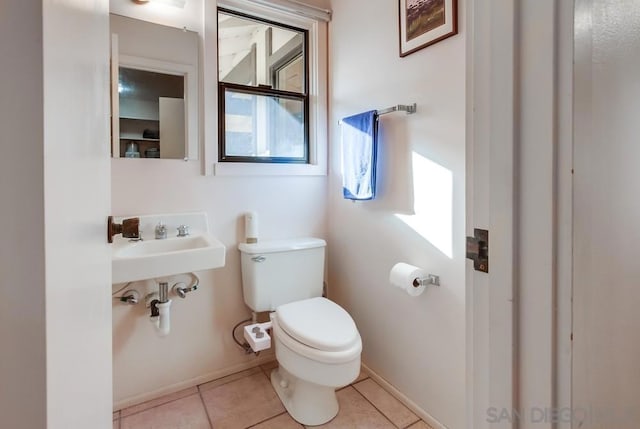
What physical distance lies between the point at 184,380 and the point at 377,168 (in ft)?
5.07

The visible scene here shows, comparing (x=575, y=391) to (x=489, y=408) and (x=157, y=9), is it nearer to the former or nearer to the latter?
(x=489, y=408)

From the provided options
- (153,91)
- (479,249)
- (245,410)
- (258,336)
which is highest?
(153,91)

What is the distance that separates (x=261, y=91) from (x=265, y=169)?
1.59 ft

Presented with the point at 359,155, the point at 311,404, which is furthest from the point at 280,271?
the point at 359,155

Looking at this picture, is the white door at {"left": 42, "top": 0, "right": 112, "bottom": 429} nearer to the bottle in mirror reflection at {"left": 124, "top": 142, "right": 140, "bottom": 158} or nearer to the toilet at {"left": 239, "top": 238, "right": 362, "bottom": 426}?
the toilet at {"left": 239, "top": 238, "right": 362, "bottom": 426}

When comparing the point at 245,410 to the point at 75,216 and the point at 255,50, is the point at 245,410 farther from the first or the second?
the point at 255,50

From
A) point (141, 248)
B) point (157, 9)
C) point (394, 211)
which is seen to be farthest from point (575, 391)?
point (157, 9)

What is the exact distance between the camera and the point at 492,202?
1.60 ft

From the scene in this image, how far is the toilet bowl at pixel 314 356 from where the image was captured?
129 cm

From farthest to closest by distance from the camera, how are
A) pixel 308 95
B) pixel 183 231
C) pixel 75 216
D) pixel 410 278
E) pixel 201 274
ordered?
pixel 308 95
pixel 201 274
pixel 183 231
pixel 410 278
pixel 75 216

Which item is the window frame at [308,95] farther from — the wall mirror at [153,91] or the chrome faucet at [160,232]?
the chrome faucet at [160,232]

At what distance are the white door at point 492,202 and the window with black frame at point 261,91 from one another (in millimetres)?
1515

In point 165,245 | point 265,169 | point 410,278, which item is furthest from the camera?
point 265,169

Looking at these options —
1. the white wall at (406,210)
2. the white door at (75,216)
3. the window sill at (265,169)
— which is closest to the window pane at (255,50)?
the white wall at (406,210)
